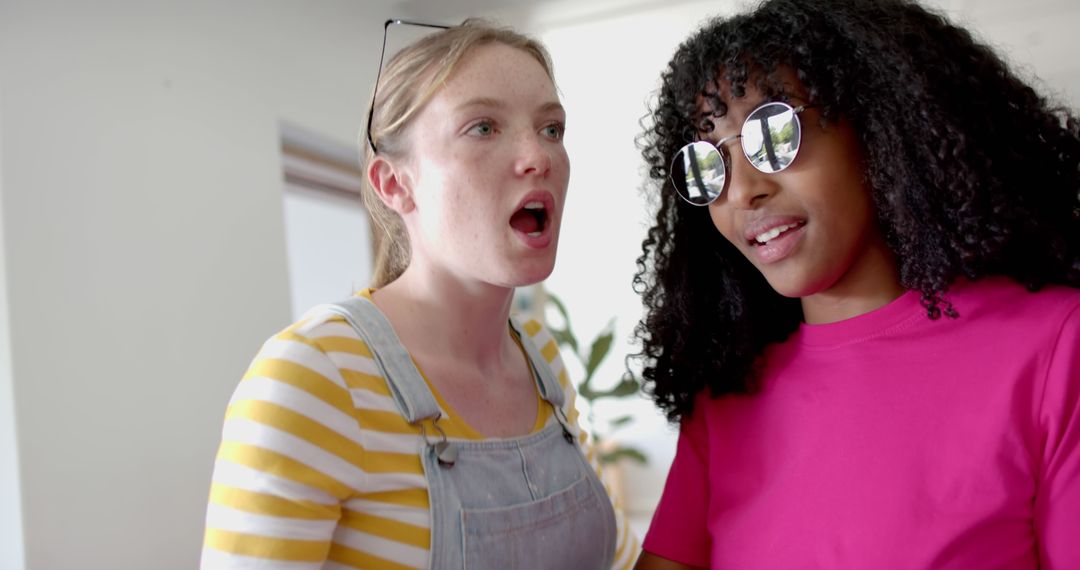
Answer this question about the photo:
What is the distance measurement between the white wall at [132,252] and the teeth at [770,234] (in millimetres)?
1307

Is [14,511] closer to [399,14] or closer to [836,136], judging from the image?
[836,136]

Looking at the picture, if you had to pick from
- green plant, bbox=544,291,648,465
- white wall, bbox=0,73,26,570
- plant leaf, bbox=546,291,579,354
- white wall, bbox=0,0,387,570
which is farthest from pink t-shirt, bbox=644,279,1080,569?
plant leaf, bbox=546,291,579,354

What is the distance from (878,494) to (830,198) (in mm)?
394

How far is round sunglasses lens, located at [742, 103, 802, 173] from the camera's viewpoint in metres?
1.17

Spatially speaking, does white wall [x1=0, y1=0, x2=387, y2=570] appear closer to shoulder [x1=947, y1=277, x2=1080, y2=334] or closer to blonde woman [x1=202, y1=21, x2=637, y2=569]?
blonde woman [x1=202, y1=21, x2=637, y2=569]

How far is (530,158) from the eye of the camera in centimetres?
143

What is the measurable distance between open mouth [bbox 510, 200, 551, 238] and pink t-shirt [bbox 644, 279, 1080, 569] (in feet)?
1.34

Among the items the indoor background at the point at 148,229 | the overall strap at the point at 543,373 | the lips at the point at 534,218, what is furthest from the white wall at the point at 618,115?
the lips at the point at 534,218

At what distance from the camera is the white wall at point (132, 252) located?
2.42 meters

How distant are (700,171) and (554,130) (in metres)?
0.33

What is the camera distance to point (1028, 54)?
5121mm

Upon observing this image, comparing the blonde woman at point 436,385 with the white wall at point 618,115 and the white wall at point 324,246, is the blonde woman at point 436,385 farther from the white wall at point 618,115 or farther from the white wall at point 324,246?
the white wall at point 618,115

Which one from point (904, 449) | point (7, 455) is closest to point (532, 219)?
point (904, 449)

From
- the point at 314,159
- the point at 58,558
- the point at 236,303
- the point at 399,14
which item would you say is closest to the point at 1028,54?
the point at 399,14
